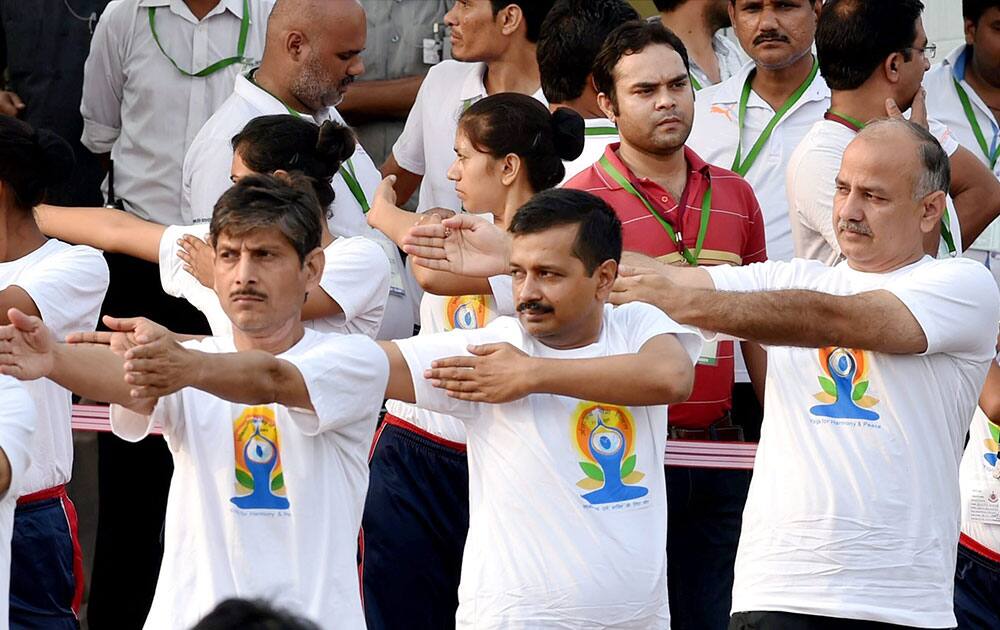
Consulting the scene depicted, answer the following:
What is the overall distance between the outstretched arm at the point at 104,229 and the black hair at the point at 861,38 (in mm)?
2312

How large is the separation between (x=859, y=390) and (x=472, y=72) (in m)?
2.72

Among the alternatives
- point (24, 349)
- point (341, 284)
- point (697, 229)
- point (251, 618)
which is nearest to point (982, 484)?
point (697, 229)

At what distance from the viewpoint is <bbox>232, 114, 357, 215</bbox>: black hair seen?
595 cm

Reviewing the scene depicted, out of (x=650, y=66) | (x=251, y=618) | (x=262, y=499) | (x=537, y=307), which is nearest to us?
(x=251, y=618)

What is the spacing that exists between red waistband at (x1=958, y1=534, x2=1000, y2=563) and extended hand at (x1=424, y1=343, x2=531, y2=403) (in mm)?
2032

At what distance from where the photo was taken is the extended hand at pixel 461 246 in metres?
5.45

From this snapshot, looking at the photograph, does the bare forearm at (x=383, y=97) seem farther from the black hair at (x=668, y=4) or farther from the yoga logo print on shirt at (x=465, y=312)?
the yoga logo print on shirt at (x=465, y=312)

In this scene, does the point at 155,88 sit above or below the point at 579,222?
above

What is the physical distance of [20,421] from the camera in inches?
175

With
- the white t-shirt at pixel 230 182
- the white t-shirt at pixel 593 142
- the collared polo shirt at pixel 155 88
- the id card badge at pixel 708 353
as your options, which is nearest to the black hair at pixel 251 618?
the id card badge at pixel 708 353

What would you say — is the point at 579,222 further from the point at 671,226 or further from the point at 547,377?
the point at 671,226

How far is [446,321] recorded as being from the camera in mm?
6059

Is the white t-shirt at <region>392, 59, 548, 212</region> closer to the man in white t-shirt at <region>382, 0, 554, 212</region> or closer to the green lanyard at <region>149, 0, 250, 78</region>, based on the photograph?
the man in white t-shirt at <region>382, 0, 554, 212</region>

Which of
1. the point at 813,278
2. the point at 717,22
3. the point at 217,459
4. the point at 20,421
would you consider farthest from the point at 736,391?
the point at 20,421
